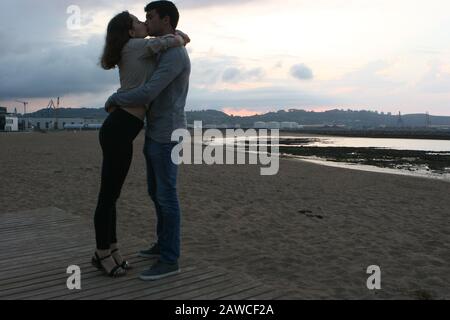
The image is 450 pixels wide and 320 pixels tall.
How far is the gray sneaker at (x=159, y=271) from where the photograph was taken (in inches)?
118

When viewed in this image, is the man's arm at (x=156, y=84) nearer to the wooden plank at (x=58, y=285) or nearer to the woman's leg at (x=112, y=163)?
the woman's leg at (x=112, y=163)

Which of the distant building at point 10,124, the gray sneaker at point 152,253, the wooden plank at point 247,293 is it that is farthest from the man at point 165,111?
the distant building at point 10,124

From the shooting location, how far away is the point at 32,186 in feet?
32.8

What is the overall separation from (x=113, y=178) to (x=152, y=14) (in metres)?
1.25

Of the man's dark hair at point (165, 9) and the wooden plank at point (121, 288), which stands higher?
the man's dark hair at point (165, 9)

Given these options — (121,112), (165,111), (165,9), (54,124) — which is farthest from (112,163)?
(54,124)

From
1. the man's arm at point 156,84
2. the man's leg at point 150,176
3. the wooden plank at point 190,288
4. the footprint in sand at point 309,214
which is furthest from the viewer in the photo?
the footprint in sand at point 309,214

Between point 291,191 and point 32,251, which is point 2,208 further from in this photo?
point 291,191

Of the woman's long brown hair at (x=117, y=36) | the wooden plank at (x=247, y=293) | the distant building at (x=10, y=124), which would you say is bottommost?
the wooden plank at (x=247, y=293)

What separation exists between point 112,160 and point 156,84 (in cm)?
66

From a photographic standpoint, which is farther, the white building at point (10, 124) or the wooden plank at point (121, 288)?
the white building at point (10, 124)

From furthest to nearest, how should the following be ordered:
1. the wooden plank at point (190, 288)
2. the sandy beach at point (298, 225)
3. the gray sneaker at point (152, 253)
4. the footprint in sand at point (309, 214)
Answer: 1. the footprint in sand at point (309, 214)
2. the sandy beach at point (298, 225)
3. the gray sneaker at point (152, 253)
4. the wooden plank at point (190, 288)

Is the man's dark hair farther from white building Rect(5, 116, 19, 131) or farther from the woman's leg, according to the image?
white building Rect(5, 116, 19, 131)

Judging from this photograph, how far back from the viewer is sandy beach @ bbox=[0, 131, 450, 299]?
4305mm
